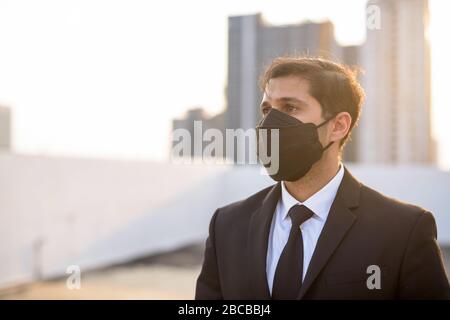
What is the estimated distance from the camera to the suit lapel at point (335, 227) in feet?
4.36

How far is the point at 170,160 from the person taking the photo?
383 inches

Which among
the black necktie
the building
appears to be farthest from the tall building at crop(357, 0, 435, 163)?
the black necktie

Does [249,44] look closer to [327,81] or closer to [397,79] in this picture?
[327,81]

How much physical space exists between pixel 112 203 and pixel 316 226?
7.11m

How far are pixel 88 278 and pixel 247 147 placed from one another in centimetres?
558

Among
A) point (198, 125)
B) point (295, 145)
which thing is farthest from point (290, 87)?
point (198, 125)

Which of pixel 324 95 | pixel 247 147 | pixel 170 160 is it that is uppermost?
pixel 324 95

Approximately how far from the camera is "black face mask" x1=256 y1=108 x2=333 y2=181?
1.55 meters

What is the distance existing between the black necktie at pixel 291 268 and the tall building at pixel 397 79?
123 inches

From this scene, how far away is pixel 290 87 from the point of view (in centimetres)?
150

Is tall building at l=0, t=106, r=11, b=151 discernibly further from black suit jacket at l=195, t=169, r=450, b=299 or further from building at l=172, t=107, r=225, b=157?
black suit jacket at l=195, t=169, r=450, b=299
